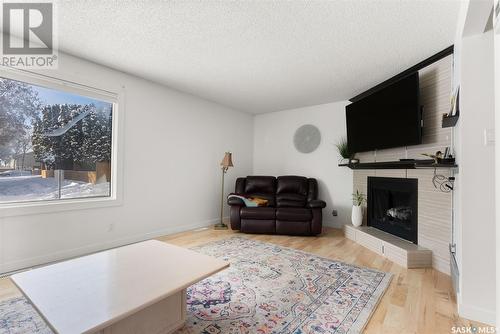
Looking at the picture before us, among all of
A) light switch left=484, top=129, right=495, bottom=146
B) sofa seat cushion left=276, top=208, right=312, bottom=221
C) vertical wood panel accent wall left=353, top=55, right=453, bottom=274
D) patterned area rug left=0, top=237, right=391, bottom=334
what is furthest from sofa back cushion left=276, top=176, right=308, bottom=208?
light switch left=484, top=129, right=495, bottom=146

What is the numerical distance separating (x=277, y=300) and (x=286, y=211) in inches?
77.7

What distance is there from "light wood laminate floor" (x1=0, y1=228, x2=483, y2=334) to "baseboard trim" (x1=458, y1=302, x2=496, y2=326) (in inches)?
1.9

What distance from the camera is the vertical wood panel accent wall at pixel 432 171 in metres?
2.50

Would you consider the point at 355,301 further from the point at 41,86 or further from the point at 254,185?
the point at 41,86

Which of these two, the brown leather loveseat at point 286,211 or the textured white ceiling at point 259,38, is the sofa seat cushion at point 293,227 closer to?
the brown leather loveseat at point 286,211

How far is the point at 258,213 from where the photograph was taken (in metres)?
3.90

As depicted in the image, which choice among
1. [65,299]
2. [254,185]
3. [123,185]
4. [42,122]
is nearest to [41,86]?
[42,122]

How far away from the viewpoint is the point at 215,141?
4.62 m

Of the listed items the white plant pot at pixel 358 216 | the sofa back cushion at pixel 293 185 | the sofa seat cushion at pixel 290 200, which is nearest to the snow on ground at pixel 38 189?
the sofa seat cushion at pixel 290 200

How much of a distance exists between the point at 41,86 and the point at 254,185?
3.38 m

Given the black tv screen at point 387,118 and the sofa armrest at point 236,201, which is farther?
the sofa armrest at point 236,201

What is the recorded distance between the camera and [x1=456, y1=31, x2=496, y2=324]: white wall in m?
1.67

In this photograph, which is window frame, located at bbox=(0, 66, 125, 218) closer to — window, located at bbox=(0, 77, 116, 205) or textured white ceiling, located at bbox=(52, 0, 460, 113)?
window, located at bbox=(0, 77, 116, 205)

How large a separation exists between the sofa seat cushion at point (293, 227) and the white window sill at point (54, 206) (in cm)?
240
